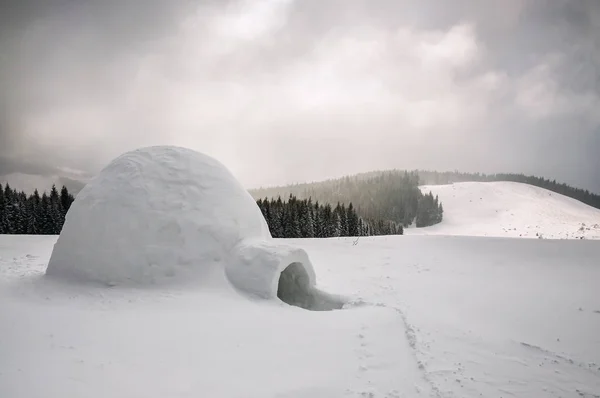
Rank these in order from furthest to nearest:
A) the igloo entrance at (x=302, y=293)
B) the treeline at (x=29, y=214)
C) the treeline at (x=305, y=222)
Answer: the treeline at (x=305, y=222) → the treeline at (x=29, y=214) → the igloo entrance at (x=302, y=293)

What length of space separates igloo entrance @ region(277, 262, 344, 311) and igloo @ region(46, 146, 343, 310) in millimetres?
27

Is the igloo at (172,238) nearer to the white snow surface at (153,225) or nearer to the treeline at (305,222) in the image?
the white snow surface at (153,225)

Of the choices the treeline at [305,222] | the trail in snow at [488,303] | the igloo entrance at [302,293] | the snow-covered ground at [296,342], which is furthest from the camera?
the treeline at [305,222]

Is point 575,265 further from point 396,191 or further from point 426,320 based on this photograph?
point 396,191

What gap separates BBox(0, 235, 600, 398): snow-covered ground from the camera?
3676 mm

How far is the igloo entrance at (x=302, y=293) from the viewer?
8.10 m

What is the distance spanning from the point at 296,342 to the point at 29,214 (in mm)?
34849

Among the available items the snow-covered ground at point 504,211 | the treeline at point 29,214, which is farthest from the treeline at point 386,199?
the treeline at point 29,214

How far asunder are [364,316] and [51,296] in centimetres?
654

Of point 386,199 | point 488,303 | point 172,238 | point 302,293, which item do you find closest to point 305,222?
point 302,293

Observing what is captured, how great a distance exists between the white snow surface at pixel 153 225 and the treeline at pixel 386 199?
46.2m

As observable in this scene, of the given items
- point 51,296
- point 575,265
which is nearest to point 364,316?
point 51,296

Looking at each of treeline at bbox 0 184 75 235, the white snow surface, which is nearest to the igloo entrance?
the white snow surface

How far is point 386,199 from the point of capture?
73.0 m
